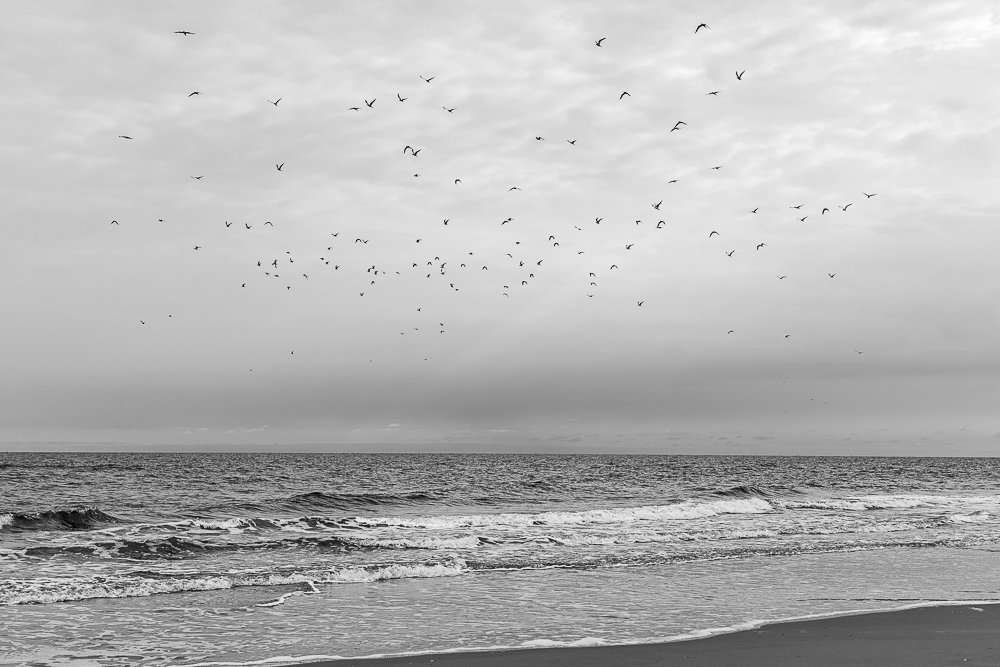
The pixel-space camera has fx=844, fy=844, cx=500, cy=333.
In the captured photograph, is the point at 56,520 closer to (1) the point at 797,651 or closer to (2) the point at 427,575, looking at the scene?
(2) the point at 427,575

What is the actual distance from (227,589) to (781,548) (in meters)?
14.5

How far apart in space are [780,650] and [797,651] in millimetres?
215

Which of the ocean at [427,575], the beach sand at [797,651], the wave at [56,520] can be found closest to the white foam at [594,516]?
the ocean at [427,575]

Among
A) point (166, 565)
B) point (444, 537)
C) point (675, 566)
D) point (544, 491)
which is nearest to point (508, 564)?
point (675, 566)

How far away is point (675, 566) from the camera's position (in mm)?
19422

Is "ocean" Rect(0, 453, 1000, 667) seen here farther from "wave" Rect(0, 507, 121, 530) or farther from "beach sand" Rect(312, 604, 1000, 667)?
"beach sand" Rect(312, 604, 1000, 667)

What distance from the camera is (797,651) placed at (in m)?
11.2

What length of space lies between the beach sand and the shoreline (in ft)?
0.04

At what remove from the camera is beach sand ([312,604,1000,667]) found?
10641 mm

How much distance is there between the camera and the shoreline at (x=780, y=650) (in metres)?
10.6

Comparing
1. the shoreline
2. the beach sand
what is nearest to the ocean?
the shoreline

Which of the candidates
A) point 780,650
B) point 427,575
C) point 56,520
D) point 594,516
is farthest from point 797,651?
point 56,520

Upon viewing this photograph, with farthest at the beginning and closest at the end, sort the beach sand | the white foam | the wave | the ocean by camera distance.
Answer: the white foam < the wave < the ocean < the beach sand

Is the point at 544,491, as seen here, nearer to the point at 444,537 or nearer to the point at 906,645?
the point at 444,537
